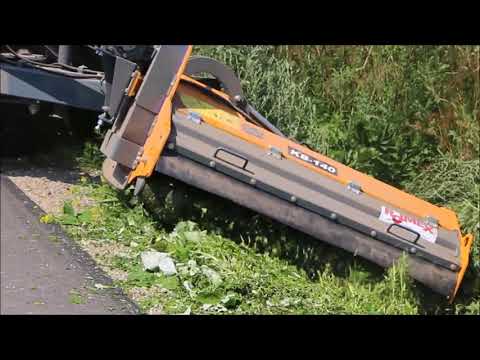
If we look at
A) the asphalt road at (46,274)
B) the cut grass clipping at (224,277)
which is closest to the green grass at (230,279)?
the cut grass clipping at (224,277)

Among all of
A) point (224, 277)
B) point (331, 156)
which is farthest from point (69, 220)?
point (331, 156)

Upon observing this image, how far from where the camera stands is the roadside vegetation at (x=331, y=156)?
4781mm

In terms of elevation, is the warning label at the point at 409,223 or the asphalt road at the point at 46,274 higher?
the warning label at the point at 409,223

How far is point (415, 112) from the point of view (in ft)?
21.1

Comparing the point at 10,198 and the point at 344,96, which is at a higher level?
the point at 344,96

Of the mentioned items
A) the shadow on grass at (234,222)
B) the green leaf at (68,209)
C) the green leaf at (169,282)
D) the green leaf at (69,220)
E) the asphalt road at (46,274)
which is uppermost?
the shadow on grass at (234,222)

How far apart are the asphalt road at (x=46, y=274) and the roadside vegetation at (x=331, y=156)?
15 cm

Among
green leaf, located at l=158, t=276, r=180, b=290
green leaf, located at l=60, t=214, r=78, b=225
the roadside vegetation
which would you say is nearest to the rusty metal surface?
the roadside vegetation

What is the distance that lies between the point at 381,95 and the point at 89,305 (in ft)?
11.1

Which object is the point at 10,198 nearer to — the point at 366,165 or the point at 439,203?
the point at 366,165

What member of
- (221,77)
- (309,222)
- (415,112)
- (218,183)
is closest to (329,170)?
(309,222)

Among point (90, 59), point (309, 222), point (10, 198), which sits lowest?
point (10, 198)

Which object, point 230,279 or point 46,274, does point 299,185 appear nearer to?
point 230,279

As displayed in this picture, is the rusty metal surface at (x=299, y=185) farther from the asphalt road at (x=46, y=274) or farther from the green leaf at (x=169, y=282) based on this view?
the asphalt road at (x=46, y=274)
